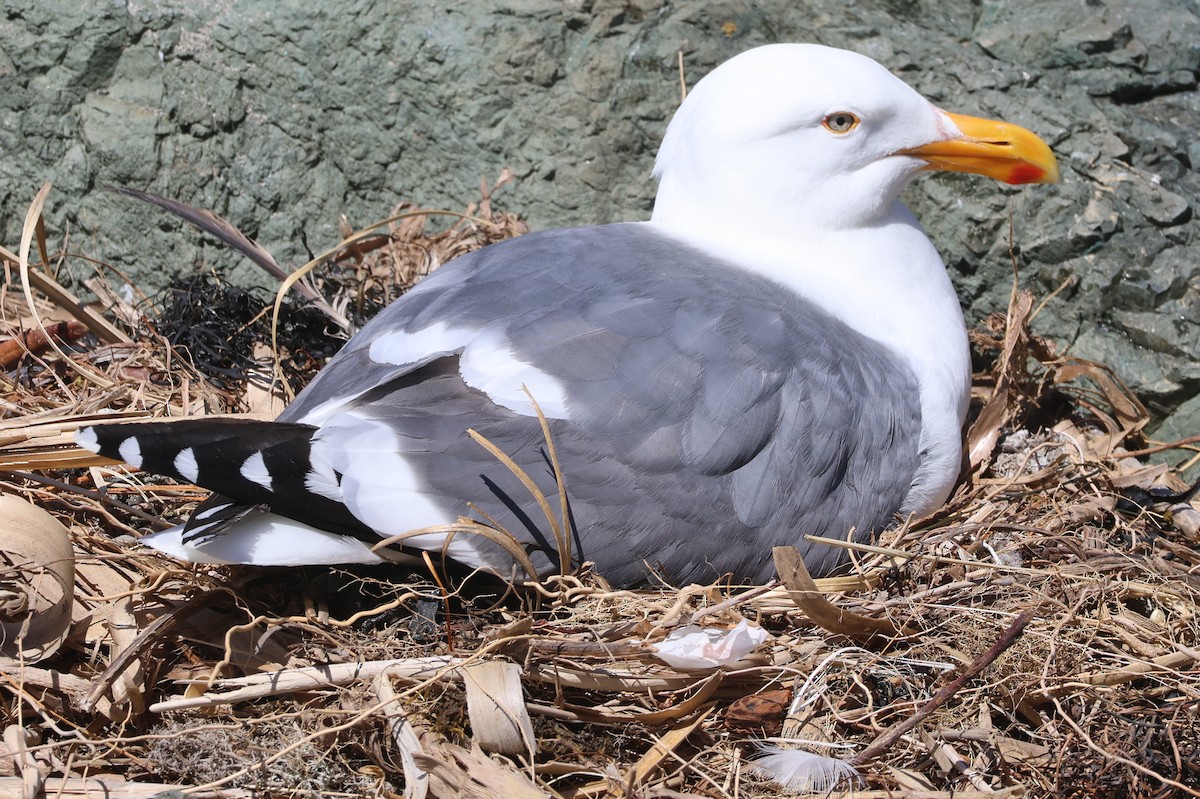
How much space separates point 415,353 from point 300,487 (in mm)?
399

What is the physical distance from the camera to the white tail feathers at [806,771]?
5.83 feet

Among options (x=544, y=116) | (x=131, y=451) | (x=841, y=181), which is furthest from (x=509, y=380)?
(x=544, y=116)

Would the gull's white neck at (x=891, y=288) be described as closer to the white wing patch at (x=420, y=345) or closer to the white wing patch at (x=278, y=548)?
the white wing patch at (x=420, y=345)

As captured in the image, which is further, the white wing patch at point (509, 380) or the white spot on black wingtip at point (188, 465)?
the white wing patch at point (509, 380)

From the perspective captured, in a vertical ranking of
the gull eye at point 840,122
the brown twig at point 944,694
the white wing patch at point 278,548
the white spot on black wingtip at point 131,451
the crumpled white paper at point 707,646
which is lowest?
the brown twig at point 944,694

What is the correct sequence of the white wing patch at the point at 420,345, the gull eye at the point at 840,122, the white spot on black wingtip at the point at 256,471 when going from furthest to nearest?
the gull eye at the point at 840,122, the white wing patch at the point at 420,345, the white spot on black wingtip at the point at 256,471

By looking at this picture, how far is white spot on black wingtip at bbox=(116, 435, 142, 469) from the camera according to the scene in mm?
1876

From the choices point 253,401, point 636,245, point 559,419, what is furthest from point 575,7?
point 559,419

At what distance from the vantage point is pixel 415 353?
219 cm

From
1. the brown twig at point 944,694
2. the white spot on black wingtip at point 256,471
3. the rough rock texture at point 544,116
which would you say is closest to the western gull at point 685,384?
the white spot on black wingtip at point 256,471

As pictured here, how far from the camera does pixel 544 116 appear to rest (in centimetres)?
327

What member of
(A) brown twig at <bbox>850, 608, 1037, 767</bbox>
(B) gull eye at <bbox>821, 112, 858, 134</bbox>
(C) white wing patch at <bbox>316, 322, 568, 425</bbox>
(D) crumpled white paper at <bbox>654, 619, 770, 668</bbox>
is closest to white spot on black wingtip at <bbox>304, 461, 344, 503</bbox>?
(C) white wing patch at <bbox>316, 322, 568, 425</bbox>

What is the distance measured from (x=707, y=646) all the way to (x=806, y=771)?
10.4 inches

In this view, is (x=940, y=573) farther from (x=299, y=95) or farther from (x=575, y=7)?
(x=299, y=95)
